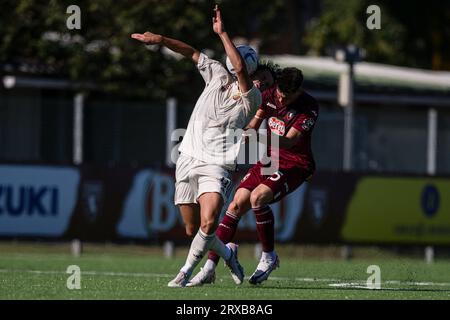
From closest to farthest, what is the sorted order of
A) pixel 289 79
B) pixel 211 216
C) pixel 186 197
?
pixel 211 216, pixel 186 197, pixel 289 79

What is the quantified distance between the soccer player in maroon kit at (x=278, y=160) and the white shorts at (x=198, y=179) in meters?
0.95

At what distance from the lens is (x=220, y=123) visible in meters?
11.0

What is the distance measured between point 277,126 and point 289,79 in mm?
467

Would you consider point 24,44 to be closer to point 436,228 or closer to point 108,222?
point 108,222

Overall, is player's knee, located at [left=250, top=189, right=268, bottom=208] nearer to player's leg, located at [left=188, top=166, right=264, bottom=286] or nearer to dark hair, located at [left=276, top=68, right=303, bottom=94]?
player's leg, located at [left=188, top=166, right=264, bottom=286]

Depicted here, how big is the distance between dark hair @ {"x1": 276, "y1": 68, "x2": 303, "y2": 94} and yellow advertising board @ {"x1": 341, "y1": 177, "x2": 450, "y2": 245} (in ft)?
30.4

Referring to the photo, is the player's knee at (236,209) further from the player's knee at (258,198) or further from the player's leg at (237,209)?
the player's knee at (258,198)

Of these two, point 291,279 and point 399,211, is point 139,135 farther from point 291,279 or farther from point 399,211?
point 291,279

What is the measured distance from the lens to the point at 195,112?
36.5 ft

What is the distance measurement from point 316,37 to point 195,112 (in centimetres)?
2757

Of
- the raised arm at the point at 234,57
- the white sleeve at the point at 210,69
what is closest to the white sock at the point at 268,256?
the white sleeve at the point at 210,69

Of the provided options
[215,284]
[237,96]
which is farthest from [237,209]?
[237,96]

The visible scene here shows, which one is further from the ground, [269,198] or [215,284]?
[269,198]
